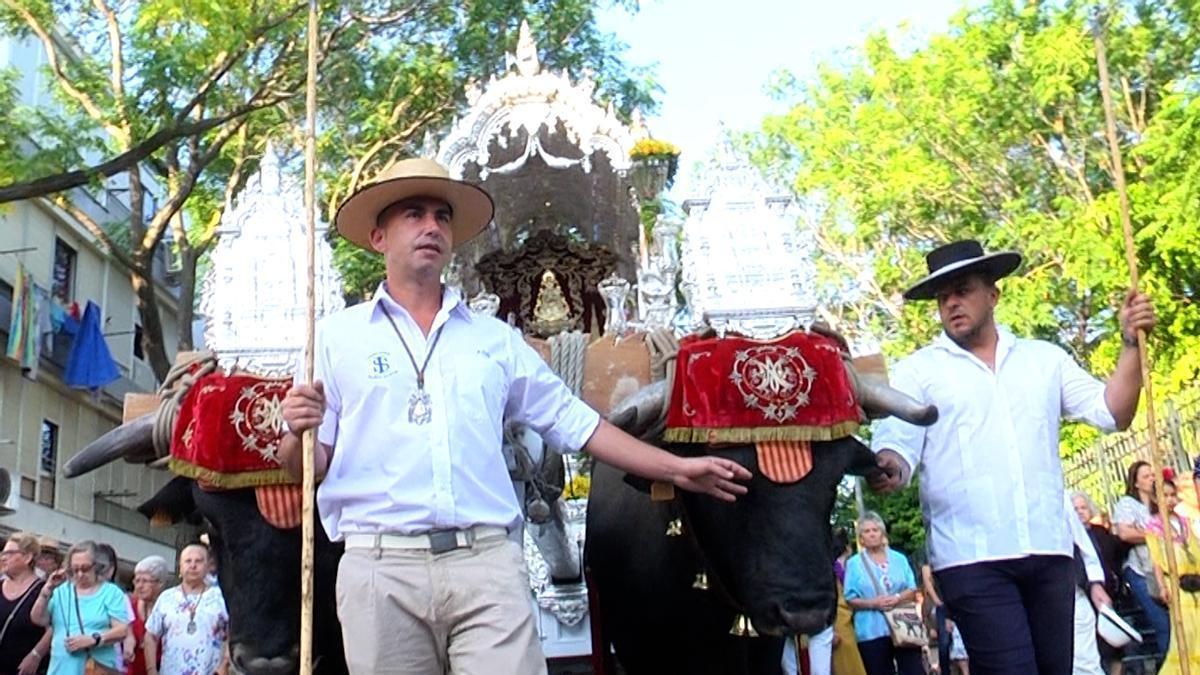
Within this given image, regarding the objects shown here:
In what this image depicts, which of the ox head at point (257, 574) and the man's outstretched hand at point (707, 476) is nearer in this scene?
the man's outstretched hand at point (707, 476)

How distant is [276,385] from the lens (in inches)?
166

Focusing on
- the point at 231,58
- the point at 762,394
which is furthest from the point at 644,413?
the point at 231,58

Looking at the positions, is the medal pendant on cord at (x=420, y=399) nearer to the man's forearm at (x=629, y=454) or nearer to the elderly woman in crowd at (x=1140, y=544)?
the man's forearm at (x=629, y=454)

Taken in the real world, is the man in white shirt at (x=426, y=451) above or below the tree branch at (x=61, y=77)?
below

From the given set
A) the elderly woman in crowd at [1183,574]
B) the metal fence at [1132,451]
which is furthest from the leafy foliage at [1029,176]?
the elderly woman in crowd at [1183,574]

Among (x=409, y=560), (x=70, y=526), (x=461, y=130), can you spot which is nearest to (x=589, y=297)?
(x=461, y=130)

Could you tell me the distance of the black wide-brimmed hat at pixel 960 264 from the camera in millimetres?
4012

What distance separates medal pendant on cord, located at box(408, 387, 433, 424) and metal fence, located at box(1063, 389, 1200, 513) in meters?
6.46

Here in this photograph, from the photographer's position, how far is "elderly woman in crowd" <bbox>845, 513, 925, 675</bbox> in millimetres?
7270

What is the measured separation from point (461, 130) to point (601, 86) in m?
8.82

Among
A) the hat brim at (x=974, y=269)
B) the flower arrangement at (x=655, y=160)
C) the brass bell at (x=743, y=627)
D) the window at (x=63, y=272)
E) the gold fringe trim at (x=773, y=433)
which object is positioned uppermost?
the window at (x=63, y=272)

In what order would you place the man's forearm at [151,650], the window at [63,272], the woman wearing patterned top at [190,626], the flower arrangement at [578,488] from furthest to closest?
the window at [63,272]
the flower arrangement at [578,488]
the man's forearm at [151,650]
the woman wearing patterned top at [190,626]

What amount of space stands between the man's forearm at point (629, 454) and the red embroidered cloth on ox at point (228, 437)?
1117mm

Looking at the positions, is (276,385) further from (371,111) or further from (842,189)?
(842,189)
